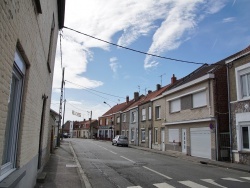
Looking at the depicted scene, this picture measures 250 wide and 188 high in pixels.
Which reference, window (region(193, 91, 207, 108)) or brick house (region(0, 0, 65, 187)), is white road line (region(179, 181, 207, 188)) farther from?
window (region(193, 91, 207, 108))

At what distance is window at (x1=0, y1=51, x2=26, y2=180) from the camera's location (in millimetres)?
4641

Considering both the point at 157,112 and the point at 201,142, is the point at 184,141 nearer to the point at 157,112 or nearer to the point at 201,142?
the point at 201,142

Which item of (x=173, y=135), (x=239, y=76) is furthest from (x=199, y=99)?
(x=173, y=135)

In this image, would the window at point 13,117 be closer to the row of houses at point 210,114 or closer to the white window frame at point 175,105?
the row of houses at point 210,114

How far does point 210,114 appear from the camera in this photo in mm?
21234

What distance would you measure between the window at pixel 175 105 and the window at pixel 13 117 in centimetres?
2307

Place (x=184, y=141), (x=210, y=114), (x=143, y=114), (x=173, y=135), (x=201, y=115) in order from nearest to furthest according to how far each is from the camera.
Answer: (x=210, y=114) → (x=201, y=115) → (x=184, y=141) → (x=173, y=135) → (x=143, y=114)

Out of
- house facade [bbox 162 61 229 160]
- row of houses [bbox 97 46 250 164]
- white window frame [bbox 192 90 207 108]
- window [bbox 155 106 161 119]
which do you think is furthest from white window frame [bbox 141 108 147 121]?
white window frame [bbox 192 90 207 108]

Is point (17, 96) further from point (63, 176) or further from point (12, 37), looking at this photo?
point (63, 176)

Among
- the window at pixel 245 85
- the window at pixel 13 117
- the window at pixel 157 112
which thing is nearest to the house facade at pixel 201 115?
the window at pixel 245 85

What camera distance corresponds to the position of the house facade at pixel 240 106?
1758 cm

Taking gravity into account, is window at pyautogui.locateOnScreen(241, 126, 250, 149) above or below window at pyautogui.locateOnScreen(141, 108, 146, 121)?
below

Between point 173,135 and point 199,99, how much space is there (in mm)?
6258

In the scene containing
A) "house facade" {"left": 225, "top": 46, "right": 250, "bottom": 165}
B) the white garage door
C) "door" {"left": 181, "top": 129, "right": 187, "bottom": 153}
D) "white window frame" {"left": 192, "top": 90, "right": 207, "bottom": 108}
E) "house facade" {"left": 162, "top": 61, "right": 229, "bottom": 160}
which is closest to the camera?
"house facade" {"left": 225, "top": 46, "right": 250, "bottom": 165}
